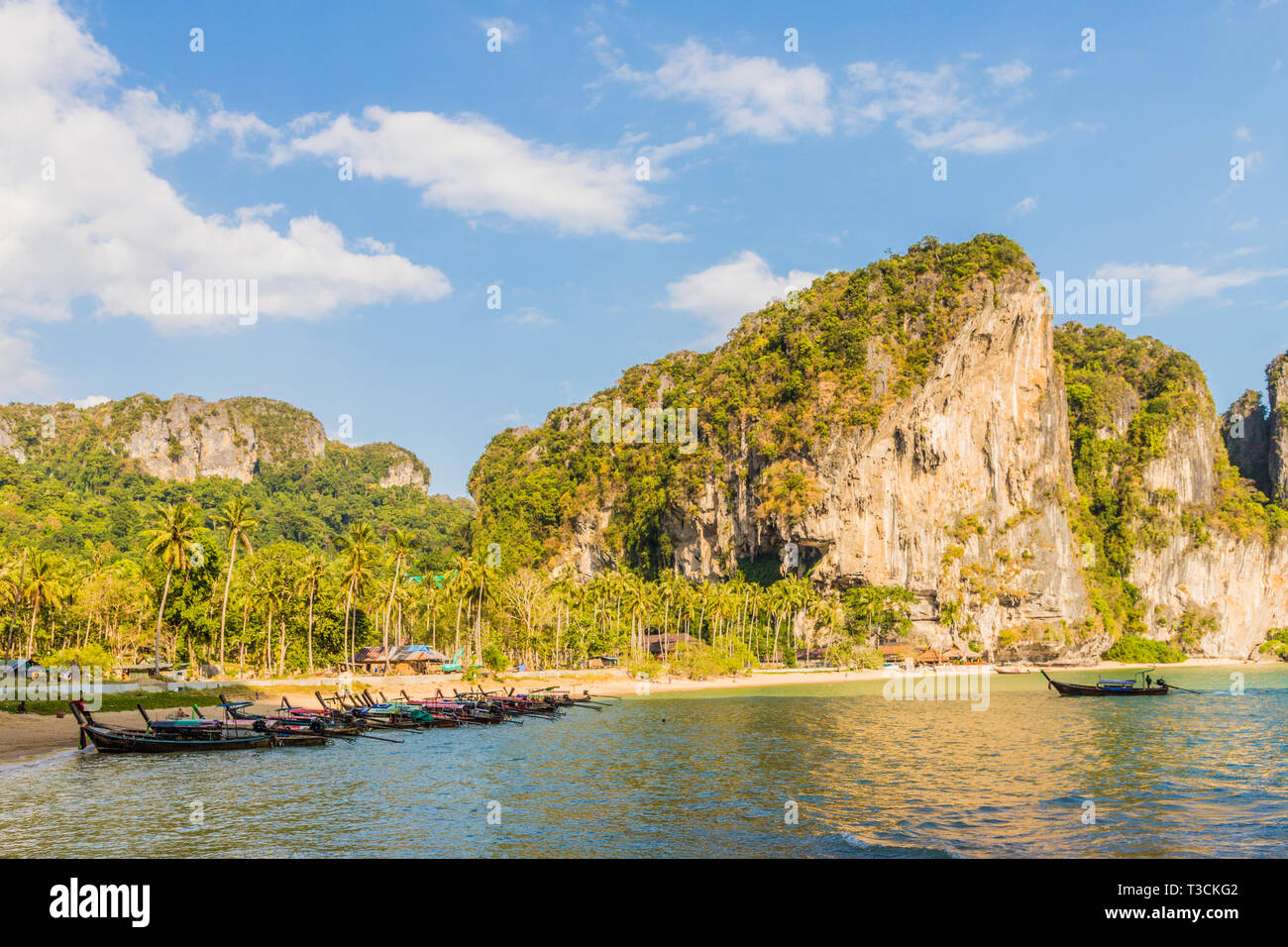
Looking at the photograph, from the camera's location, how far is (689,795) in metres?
30.7

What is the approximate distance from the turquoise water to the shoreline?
284 cm

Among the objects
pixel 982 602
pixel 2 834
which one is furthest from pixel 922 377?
pixel 2 834

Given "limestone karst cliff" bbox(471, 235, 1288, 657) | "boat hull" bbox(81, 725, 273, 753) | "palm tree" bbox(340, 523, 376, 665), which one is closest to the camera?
"boat hull" bbox(81, 725, 273, 753)

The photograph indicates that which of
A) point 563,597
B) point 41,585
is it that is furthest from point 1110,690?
point 41,585

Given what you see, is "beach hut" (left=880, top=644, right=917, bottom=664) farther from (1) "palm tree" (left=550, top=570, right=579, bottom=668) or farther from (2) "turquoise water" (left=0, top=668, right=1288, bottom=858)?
(2) "turquoise water" (left=0, top=668, right=1288, bottom=858)

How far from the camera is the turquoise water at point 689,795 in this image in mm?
23359

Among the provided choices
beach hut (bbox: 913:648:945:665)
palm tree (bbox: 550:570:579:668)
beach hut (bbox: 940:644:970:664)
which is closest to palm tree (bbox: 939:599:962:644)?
beach hut (bbox: 940:644:970:664)

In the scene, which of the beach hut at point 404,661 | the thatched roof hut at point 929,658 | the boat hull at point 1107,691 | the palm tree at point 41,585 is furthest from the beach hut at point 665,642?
the palm tree at point 41,585

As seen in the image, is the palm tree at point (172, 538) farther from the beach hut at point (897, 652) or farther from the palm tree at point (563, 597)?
the beach hut at point (897, 652)

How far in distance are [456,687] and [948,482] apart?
A: 99.2 m

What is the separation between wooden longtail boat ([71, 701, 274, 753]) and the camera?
1437 inches

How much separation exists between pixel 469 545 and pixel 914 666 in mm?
103034

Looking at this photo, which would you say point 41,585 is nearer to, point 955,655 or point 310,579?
point 310,579
